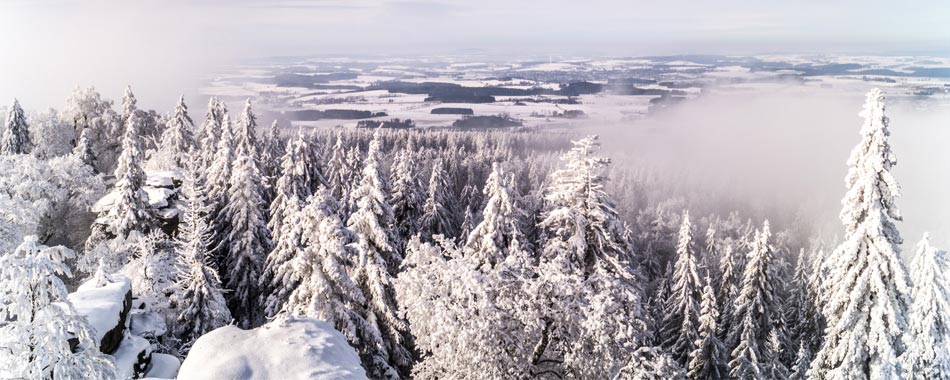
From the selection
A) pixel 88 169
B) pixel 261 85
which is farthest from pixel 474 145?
pixel 88 169

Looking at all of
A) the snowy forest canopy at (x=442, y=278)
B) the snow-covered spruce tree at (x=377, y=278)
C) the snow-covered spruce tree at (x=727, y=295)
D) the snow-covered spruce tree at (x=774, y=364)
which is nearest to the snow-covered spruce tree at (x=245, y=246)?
the snowy forest canopy at (x=442, y=278)

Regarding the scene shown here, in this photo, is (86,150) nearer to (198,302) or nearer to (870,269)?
(198,302)

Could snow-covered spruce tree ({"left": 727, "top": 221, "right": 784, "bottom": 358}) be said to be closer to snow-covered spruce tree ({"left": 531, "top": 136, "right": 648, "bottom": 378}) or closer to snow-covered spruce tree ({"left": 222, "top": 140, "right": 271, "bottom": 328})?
snow-covered spruce tree ({"left": 531, "top": 136, "right": 648, "bottom": 378})

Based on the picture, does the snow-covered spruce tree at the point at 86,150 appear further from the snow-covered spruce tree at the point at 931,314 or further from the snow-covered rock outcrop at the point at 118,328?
the snow-covered spruce tree at the point at 931,314

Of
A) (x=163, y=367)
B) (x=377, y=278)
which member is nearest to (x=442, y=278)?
(x=377, y=278)

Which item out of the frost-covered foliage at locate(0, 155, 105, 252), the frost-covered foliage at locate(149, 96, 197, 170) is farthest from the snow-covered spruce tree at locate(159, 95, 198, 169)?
the frost-covered foliage at locate(0, 155, 105, 252)
